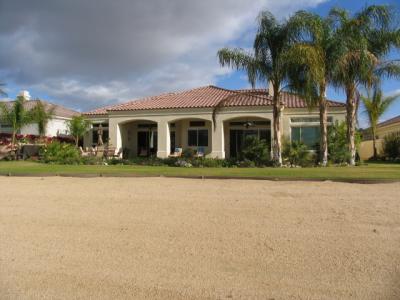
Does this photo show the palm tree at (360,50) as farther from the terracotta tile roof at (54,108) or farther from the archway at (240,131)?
the terracotta tile roof at (54,108)

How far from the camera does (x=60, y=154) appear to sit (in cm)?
2405

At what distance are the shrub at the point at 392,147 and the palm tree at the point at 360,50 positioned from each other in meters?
7.45

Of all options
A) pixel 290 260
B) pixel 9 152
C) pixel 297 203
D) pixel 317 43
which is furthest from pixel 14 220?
pixel 9 152

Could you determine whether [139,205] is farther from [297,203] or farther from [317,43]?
[317,43]

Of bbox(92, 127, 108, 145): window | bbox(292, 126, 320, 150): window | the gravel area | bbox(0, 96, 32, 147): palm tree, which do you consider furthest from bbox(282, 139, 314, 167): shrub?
bbox(0, 96, 32, 147): palm tree

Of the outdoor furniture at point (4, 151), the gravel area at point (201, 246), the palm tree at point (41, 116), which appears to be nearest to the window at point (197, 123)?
the palm tree at point (41, 116)

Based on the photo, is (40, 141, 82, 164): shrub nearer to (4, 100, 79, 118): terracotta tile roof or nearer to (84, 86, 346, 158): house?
(84, 86, 346, 158): house

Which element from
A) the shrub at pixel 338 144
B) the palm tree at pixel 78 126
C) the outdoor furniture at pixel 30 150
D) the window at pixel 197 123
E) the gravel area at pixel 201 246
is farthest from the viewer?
the palm tree at pixel 78 126

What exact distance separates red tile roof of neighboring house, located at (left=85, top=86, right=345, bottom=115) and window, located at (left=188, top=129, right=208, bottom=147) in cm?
204

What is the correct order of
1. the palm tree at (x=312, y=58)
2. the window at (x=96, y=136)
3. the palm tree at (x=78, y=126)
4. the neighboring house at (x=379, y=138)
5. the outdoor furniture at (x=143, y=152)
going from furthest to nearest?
the neighboring house at (x=379, y=138) < the window at (x=96, y=136) < the outdoor furniture at (x=143, y=152) < the palm tree at (x=78, y=126) < the palm tree at (x=312, y=58)

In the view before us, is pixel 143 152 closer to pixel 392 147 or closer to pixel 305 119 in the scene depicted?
pixel 305 119

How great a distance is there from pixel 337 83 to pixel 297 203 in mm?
12846

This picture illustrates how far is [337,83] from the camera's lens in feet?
67.8

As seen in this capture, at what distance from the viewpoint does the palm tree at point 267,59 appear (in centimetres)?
1978
